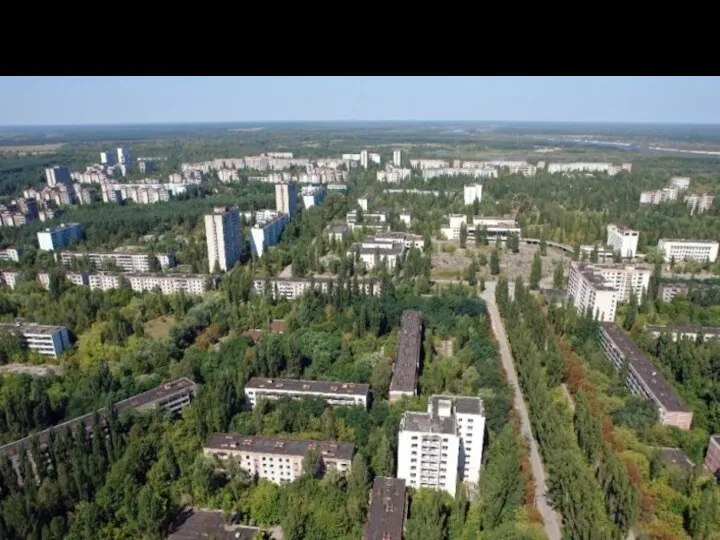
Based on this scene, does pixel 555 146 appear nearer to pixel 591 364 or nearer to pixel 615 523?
pixel 591 364

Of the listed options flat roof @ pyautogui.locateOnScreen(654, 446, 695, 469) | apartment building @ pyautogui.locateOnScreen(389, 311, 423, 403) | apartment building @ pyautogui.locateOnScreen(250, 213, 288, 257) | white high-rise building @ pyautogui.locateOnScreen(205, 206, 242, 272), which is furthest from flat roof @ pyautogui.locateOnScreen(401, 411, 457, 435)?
apartment building @ pyautogui.locateOnScreen(250, 213, 288, 257)

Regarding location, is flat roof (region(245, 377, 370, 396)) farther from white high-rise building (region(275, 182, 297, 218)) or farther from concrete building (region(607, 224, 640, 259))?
white high-rise building (region(275, 182, 297, 218))

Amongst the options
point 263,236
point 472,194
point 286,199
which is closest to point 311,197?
point 286,199

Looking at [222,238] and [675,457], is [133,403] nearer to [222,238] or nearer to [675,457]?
[675,457]

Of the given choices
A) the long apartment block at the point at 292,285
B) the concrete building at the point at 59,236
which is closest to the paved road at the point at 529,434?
the long apartment block at the point at 292,285

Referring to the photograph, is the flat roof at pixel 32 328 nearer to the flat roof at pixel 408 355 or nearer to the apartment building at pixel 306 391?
the apartment building at pixel 306 391
